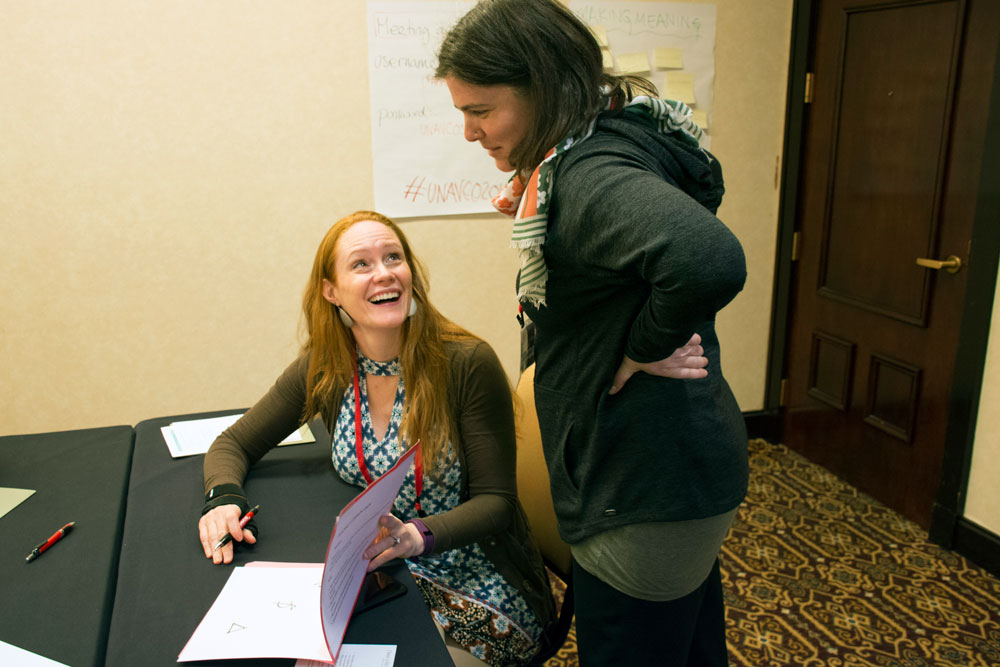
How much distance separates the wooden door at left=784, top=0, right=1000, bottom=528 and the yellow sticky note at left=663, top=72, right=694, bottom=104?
51cm

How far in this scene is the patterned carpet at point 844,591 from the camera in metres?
2.10

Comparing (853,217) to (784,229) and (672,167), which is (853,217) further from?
(672,167)

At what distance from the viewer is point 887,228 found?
2.82m

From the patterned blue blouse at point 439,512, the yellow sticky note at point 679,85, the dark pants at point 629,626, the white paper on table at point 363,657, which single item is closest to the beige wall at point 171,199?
the yellow sticky note at point 679,85

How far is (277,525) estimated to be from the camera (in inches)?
53.1

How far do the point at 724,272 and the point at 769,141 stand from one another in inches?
105

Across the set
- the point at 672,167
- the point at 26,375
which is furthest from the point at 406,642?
the point at 26,375

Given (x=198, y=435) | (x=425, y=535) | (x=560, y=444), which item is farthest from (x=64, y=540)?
(x=560, y=444)

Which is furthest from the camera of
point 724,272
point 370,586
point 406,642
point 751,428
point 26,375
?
point 751,428

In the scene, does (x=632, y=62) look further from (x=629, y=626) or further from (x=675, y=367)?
(x=629, y=626)

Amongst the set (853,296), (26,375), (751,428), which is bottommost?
(751,428)

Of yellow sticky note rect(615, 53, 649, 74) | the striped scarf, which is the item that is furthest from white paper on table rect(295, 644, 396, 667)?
yellow sticky note rect(615, 53, 649, 74)

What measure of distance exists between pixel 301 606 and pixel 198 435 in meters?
0.79

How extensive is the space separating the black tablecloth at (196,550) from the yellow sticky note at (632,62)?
2031 millimetres
